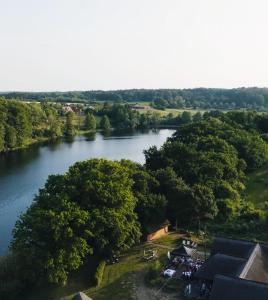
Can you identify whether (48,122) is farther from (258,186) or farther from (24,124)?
(258,186)

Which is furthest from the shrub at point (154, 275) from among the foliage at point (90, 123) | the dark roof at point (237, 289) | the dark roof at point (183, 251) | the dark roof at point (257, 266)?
the foliage at point (90, 123)

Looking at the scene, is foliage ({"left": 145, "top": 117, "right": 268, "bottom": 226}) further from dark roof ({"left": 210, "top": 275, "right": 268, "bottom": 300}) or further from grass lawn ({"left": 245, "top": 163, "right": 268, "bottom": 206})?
dark roof ({"left": 210, "top": 275, "right": 268, "bottom": 300})

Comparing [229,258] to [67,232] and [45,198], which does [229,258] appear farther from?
[45,198]

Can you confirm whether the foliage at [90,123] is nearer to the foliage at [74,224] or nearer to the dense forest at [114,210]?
the dense forest at [114,210]

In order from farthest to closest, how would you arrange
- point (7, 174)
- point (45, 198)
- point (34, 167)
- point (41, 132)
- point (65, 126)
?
point (65, 126) → point (41, 132) → point (34, 167) → point (7, 174) → point (45, 198)

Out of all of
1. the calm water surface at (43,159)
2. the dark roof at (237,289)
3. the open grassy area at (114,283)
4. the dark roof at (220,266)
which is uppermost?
the dark roof at (237,289)

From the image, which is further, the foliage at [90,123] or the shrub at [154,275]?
the foliage at [90,123]

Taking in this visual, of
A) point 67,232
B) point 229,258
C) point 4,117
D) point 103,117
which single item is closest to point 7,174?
point 4,117
